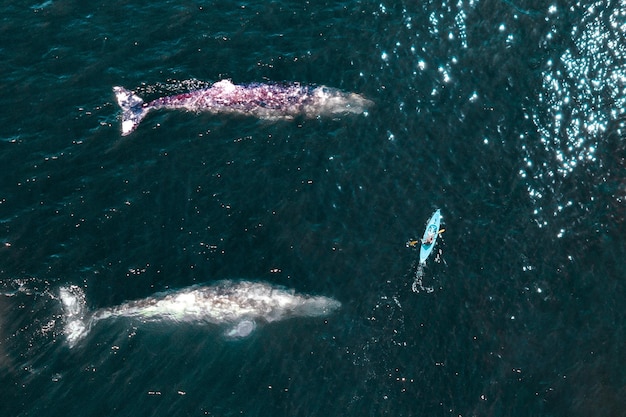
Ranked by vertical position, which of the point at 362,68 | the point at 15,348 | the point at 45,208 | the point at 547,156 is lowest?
the point at 15,348

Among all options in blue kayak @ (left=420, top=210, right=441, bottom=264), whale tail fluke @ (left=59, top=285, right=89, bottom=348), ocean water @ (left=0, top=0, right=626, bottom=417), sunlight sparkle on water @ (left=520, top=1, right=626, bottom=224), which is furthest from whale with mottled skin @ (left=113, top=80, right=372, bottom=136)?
whale tail fluke @ (left=59, top=285, right=89, bottom=348)

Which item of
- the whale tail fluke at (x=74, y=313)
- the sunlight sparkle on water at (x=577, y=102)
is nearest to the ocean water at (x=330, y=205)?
the sunlight sparkle on water at (x=577, y=102)

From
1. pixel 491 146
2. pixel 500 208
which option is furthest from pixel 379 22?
pixel 500 208

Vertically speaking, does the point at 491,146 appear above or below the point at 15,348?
above

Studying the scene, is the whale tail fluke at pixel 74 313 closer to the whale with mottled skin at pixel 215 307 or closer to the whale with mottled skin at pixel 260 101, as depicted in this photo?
the whale with mottled skin at pixel 215 307

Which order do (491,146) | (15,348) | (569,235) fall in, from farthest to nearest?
(491,146)
(569,235)
(15,348)

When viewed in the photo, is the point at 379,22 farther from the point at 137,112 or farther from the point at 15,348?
the point at 15,348

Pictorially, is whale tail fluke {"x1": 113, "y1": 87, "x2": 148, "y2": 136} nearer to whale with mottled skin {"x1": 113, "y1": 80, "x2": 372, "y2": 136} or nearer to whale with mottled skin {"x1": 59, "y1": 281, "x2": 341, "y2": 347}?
whale with mottled skin {"x1": 113, "y1": 80, "x2": 372, "y2": 136}
